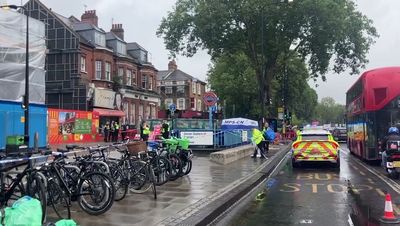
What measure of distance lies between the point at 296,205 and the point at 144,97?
145 ft

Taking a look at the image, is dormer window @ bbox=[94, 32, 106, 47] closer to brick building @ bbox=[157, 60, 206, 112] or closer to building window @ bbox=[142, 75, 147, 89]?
building window @ bbox=[142, 75, 147, 89]

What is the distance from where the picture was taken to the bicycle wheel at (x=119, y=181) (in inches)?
375

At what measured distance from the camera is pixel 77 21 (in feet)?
157

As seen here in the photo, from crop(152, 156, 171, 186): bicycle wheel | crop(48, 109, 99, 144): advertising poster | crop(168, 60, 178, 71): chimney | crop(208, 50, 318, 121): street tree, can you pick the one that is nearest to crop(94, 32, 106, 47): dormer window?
crop(48, 109, 99, 144): advertising poster

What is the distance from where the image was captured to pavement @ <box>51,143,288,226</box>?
7.71 metres

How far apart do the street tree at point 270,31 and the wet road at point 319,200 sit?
21182 mm

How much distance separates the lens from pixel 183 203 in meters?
9.33

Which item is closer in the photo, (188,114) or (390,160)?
(390,160)

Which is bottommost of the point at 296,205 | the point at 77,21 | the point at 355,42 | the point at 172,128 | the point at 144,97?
the point at 296,205

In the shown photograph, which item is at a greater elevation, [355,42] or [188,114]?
[355,42]

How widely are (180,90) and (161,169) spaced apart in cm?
6498

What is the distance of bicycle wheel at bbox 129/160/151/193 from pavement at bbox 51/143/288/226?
7.1 inches

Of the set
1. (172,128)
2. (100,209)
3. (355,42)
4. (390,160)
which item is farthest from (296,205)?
(355,42)

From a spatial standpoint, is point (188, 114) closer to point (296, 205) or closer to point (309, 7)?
point (309, 7)
